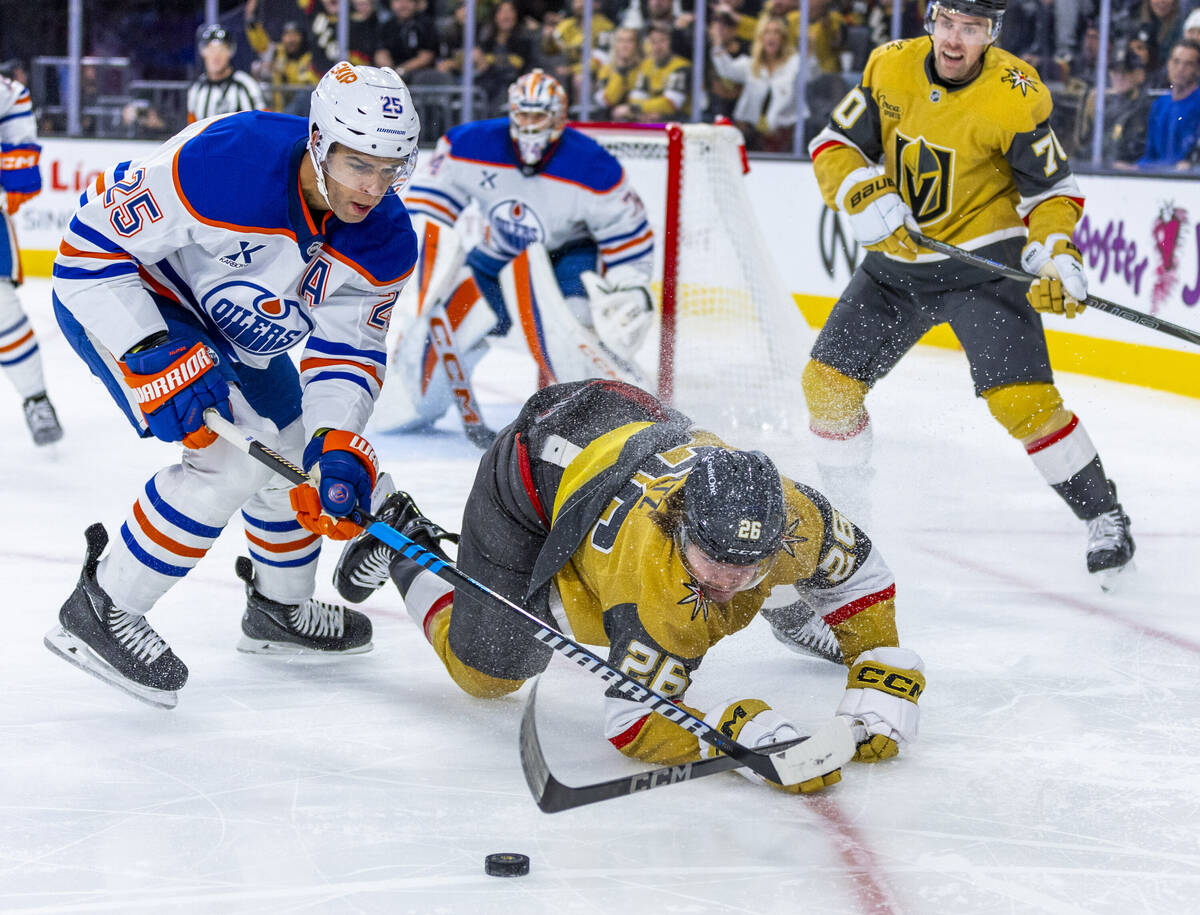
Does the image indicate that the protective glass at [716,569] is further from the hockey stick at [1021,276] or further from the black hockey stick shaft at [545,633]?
the hockey stick at [1021,276]

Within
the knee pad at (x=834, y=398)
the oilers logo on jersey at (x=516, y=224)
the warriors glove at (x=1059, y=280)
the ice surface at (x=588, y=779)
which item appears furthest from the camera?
the oilers logo on jersey at (x=516, y=224)

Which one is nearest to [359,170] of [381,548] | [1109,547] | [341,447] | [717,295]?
[341,447]

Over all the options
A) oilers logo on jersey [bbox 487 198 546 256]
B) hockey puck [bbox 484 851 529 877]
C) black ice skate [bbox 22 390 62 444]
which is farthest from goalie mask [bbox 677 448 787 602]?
black ice skate [bbox 22 390 62 444]

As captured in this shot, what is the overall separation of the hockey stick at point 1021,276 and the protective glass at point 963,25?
1.27 ft

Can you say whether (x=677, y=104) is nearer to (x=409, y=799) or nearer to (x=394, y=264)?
(x=394, y=264)

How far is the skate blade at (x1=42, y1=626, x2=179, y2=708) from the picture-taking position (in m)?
2.19

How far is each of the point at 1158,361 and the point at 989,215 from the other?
2.34 m

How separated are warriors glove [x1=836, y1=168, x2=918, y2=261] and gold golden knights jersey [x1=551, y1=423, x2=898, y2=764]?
113 centimetres

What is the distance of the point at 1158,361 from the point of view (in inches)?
203

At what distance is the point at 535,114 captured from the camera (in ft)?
13.9

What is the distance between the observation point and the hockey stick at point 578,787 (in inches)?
68.0

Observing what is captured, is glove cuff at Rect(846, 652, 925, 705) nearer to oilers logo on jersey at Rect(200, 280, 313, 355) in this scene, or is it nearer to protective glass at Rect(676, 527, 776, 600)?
protective glass at Rect(676, 527, 776, 600)

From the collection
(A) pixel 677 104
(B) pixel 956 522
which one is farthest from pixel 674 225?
(A) pixel 677 104

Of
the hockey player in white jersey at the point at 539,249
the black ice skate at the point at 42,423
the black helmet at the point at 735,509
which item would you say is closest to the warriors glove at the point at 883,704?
the black helmet at the point at 735,509
